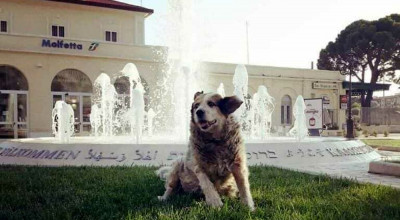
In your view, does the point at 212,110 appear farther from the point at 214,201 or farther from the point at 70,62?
the point at 70,62

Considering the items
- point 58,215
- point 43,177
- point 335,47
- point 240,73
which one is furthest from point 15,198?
point 335,47

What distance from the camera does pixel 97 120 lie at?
2634cm

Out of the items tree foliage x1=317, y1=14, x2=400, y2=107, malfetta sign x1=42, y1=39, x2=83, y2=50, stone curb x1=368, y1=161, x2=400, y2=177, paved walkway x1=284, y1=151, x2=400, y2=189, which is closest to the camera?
paved walkway x1=284, y1=151, x2=400, y2=189

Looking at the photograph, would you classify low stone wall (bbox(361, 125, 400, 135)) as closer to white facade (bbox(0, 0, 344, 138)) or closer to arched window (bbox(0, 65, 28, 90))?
white facade (bbox(0, 0, 344, 138))

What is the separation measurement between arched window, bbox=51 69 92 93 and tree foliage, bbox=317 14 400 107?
35.3 meters

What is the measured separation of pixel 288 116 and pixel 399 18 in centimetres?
2903

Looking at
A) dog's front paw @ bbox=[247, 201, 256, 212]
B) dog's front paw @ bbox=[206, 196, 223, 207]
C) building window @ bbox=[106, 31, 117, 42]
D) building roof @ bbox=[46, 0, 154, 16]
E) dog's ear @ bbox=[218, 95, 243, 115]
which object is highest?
building roof @ bbox=[46, 0, 154, 16]

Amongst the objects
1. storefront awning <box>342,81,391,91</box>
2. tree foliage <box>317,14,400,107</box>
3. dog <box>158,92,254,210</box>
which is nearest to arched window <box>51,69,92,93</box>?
dog <box>158,92,254,210</box>

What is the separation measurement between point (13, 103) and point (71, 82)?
399cm

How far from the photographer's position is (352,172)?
10.1 meters

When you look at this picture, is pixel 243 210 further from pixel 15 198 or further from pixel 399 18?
pixel 399 18

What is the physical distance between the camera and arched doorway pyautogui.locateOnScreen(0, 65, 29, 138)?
26.1 metres

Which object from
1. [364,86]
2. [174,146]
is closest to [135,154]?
[174,146]

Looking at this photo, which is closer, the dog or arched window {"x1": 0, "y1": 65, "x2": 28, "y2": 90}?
the dog
